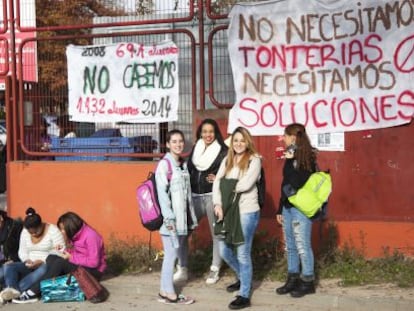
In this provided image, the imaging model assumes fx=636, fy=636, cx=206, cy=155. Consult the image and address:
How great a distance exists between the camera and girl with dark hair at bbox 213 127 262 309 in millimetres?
5703

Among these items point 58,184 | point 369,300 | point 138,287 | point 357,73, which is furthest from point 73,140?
point 369,300

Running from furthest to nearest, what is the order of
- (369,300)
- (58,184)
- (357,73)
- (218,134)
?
(58,184)
(357,73)
(218,134)
(369,300)

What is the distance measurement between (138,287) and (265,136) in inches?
85.4

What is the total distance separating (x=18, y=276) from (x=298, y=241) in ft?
9.44

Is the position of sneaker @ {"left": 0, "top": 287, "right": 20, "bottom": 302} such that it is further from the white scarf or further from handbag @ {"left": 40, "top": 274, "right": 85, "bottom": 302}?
the white scarf

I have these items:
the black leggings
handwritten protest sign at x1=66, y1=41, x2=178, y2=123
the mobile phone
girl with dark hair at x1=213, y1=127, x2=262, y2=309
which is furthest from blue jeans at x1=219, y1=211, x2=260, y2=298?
handwritten protest sign at x1=66, y1=41, x2=178, y2=123

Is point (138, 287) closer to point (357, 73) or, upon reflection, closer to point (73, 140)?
point (73, 140)

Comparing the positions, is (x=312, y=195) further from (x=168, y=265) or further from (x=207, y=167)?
(x=168, y=265)

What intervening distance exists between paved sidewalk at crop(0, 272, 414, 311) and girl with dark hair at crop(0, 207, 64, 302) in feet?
0.71

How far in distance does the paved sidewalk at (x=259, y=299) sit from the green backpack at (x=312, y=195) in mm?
862

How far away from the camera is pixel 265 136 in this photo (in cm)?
716

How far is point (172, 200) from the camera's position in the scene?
19.1 ft

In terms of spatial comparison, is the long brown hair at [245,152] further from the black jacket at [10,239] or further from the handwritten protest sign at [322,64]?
the black jacket at [10,239]

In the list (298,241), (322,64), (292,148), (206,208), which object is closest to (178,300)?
(206,208)
